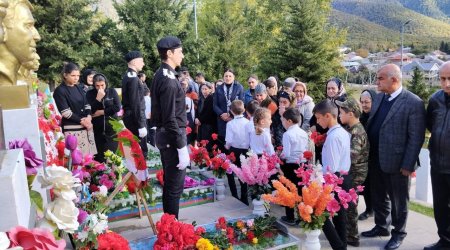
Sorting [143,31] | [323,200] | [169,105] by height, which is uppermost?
[143,31]

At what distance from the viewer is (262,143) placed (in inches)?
190

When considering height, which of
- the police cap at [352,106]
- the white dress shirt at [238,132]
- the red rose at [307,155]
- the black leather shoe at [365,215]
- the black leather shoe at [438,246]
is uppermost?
the police cap at [352,106]

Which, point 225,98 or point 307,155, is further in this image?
point 225,98

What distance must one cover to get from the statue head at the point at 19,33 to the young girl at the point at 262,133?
2.58 meters

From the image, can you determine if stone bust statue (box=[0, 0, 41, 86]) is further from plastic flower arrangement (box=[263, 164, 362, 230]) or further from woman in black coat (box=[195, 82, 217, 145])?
woman in black coat (box=[195, 82, 217, 145])

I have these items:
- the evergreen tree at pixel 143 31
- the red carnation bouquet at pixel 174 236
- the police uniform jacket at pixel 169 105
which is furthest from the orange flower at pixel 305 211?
the evergreen tree at pixel 143 31

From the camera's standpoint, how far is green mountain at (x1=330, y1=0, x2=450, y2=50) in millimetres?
98688

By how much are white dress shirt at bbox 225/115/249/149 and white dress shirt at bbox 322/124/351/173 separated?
5.78 feet

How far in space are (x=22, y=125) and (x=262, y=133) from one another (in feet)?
9.09

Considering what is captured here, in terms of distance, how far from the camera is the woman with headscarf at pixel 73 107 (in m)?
5.26

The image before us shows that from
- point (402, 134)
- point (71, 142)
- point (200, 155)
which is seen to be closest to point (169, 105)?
point (71, 142)

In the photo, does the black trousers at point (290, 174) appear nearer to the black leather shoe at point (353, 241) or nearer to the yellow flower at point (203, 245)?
the black leather shoe at point (353, 241)

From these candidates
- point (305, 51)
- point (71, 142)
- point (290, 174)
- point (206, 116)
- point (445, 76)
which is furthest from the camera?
point (305, 51)

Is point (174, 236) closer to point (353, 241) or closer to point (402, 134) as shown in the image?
point (353, 241)
